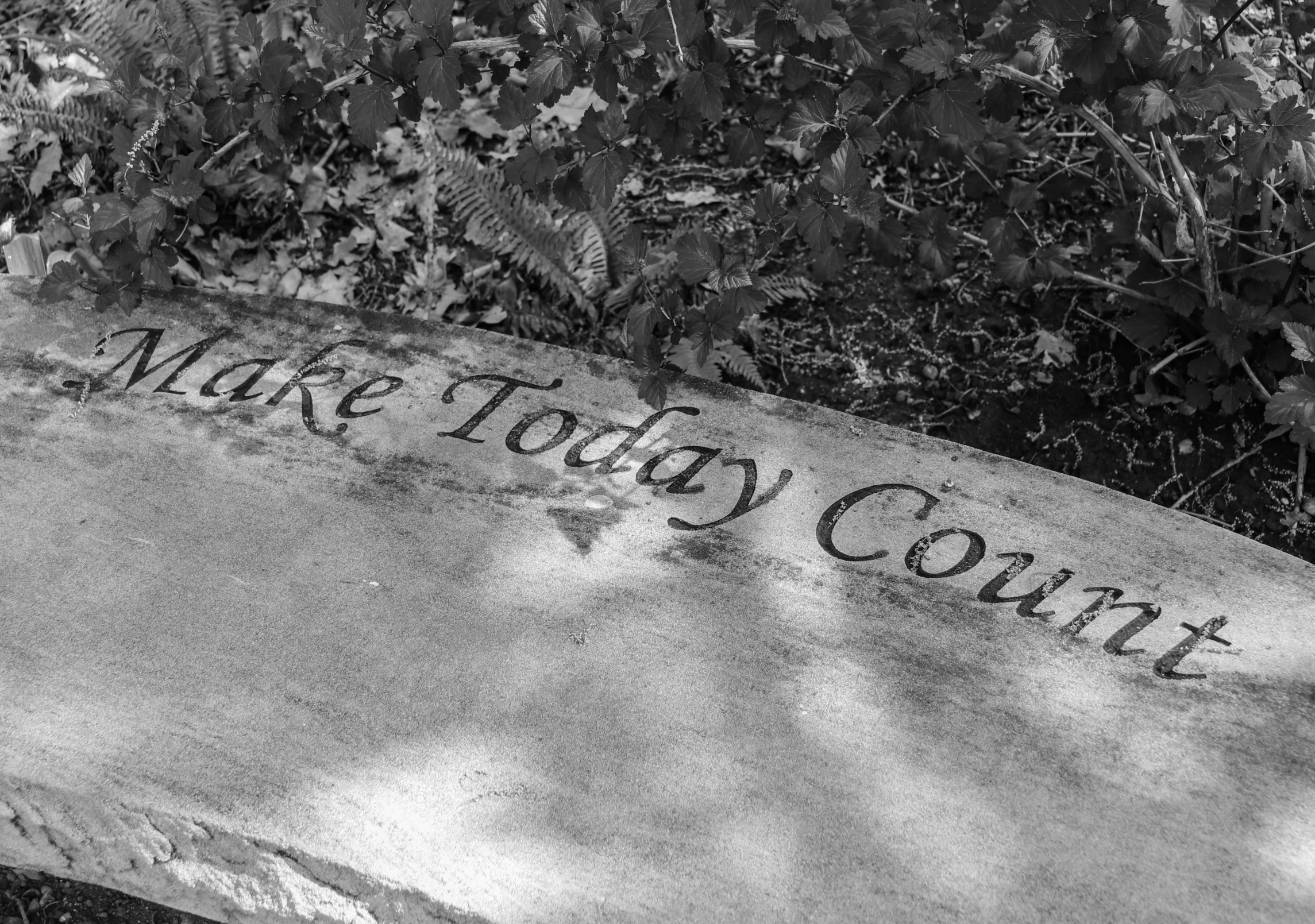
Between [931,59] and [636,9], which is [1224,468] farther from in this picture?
[636,9]

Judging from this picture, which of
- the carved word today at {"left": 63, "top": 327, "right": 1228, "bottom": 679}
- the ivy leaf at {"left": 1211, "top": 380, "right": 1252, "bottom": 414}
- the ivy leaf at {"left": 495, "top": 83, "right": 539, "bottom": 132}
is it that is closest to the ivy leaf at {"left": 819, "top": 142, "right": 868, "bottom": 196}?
the ivy leaf at {"left": 495, "top": 83, "right": 539, "bottom": 132}

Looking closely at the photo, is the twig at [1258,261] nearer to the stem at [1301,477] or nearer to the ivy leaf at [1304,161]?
the ivy leaf at [1304,161]

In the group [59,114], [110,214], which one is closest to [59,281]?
[110,214]

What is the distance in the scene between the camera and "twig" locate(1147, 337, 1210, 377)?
2.88 meters

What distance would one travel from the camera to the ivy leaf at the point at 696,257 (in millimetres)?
2293

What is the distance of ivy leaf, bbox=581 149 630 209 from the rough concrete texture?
0.71 meters

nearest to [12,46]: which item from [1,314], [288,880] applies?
[1,314]

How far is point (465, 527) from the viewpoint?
2.56 meters

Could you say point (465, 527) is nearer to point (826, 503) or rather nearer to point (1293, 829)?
point (826, 503)

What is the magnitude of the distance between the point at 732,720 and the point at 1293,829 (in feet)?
3.59

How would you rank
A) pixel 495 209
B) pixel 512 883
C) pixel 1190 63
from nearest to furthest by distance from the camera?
pixel 512 883 → pixel 1190 63 → pixel 495 209

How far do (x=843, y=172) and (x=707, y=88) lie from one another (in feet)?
1.23

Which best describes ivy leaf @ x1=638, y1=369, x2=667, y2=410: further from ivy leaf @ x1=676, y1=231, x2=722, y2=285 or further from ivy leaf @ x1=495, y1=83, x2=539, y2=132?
ivy leaf @ x1=495, y1=83, x2=539, y2=132

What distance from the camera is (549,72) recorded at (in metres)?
2.06
